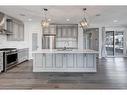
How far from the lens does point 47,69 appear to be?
21.9 ft

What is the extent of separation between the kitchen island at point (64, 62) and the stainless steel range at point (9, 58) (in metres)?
1.14

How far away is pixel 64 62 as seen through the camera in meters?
6.71

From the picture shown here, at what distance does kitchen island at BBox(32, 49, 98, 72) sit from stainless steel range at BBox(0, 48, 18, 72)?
1.14 m

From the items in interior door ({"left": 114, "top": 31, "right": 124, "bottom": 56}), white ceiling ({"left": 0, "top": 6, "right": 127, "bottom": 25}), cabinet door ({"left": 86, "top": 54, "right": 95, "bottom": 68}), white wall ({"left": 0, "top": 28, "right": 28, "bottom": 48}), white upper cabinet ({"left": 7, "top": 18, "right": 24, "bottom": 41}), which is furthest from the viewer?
interior door ({"left": 114, "top": 31, "right": 124, "bottom": 56})

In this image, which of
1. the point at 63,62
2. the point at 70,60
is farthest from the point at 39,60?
the point at 70,60

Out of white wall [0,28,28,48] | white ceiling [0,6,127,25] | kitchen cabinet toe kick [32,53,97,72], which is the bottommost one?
kitchen cabinet toe kick [32,53,97,72]

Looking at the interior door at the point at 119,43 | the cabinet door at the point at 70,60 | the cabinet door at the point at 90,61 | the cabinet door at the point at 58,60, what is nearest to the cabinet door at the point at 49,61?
the cabinet door at the point at 58,60

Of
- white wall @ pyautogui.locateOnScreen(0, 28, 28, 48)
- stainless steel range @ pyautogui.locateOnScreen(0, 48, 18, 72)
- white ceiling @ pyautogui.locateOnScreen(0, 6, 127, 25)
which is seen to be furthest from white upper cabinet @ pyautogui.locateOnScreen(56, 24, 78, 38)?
stainless steel range @ pyautogui.locateOnScreen(0, 48, 18, 72)

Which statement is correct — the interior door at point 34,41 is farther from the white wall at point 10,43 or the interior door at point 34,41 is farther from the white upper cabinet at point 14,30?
the white upper cabinet at point 14,30

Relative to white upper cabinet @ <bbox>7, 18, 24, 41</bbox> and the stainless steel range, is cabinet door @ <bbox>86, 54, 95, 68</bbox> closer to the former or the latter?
the stainless steel range

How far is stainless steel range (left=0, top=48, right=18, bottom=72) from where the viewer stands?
255 inches

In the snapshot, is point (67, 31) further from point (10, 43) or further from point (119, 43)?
point (119, 43)
